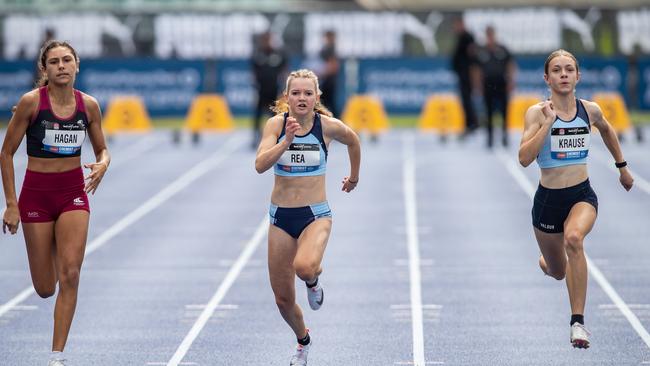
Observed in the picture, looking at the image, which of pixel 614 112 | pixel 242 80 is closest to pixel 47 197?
pixel 614 112

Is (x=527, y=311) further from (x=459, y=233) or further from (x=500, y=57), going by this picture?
(x=500, y=57)

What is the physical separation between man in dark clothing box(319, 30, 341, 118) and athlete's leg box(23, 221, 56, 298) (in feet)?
50.4

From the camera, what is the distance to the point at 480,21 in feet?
98.6

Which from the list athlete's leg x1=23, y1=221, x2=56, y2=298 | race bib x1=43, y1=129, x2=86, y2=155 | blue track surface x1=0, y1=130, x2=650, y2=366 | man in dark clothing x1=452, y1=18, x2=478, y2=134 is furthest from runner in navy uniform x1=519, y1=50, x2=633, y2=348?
man in dark clothing x1=452, y1=18, x2=478, y2=134

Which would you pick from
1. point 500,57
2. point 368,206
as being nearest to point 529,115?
point 368,206

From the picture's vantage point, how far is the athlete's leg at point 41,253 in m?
8.52

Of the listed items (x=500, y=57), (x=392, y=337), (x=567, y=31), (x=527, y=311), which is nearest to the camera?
(x=392, y=337)

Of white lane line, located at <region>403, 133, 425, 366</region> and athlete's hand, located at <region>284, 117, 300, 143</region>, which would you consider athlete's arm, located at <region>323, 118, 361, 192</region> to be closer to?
athlete's hand, located at <region>284, 117, 300, 143</region>

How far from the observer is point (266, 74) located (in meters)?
23.0

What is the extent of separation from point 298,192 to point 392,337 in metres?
1.94

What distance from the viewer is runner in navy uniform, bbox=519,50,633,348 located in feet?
28.6

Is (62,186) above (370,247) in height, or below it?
above

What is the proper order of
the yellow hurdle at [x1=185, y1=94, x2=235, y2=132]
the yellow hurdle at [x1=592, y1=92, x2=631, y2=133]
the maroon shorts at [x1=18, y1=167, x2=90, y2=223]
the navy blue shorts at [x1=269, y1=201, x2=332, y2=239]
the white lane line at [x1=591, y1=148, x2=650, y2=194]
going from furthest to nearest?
1. the yellow hurdle at [x1=185, y1=94, x2=235, y2=132]
2. the yellow hurdle at [x1=592, y1=92, x2=631, y2=133]
3. the white lane line at [x1=591, y1=148, x2=650, y2=194]
4. the navy blue shorts at [x1=269, y1=201, x2=332, y2=239]
5. the maroon shorts at [x1=18, y1=167, x2=90, y2=223]

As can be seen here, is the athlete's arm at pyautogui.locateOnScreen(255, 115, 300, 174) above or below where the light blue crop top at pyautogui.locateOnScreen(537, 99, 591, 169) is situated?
above
